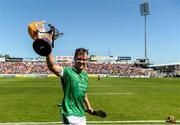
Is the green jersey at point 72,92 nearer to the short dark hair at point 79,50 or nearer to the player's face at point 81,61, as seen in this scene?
the player's face at point 81,61

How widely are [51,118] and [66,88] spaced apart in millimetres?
10382

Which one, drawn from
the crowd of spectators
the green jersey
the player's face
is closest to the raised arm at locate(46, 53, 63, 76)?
the green jersey

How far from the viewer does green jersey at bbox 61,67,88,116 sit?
24.6 feet

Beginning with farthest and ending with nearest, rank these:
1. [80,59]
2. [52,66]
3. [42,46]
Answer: [80,59], [52,66], [42,46]

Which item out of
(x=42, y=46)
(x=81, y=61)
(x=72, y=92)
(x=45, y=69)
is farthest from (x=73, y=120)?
(x=45, y=69)

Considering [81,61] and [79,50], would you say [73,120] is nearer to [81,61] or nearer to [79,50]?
[81,61]

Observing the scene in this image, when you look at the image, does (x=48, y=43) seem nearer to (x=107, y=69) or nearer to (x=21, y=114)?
(x=21, y=114)

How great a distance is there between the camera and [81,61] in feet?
24.4

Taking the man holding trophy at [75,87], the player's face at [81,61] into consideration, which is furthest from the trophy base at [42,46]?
the player's face at [81,61]

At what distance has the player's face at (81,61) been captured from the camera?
7.41m

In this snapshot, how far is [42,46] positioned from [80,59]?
949 millimetres

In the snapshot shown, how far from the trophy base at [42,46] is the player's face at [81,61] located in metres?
0.81

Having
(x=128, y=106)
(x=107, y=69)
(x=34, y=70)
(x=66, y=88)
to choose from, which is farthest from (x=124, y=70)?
(x=66, y=88)

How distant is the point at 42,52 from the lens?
6.71m
